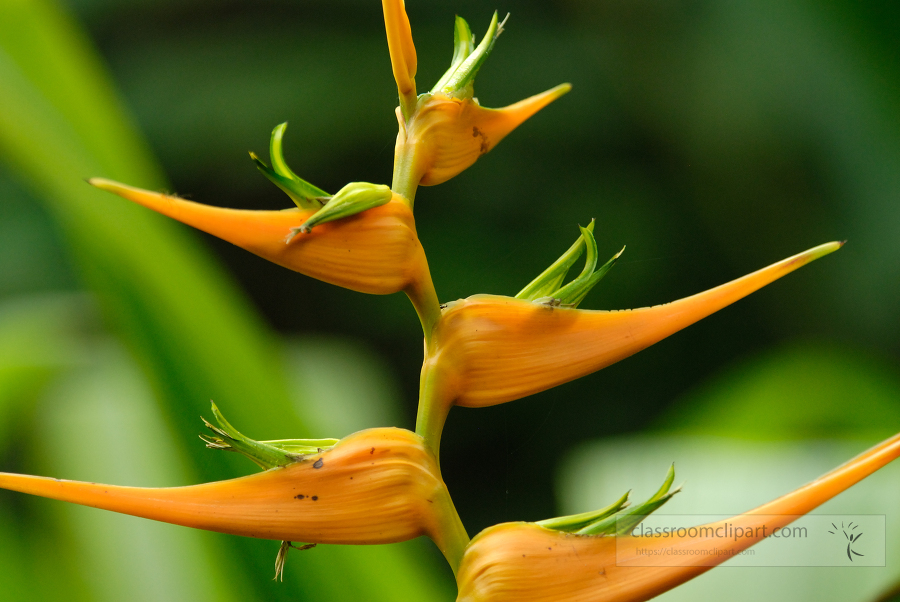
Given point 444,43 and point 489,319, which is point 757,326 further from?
point 489,319

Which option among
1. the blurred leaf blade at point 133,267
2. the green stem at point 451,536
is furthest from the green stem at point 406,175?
the blurred leaf blade at point 133,267

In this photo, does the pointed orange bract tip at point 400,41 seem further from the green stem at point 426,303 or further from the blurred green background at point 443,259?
the blurred green background at point 443,259

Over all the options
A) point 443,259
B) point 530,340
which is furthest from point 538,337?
point 443,259

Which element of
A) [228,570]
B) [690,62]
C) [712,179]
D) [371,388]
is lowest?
[371,388]

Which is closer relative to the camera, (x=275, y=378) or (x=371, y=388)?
(x=275, y=378)

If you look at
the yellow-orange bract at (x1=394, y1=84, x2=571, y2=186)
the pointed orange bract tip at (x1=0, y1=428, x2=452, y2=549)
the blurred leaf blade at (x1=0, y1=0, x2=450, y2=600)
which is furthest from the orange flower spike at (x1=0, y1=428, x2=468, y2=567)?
the blurred leaf blade at (x1=0, y1=0, x2=450, y2=600)

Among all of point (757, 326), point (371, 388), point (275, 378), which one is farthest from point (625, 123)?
point (275, 378)

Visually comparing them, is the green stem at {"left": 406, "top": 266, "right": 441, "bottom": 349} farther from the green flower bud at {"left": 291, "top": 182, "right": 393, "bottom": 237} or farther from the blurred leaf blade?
the blurred leaf blade
